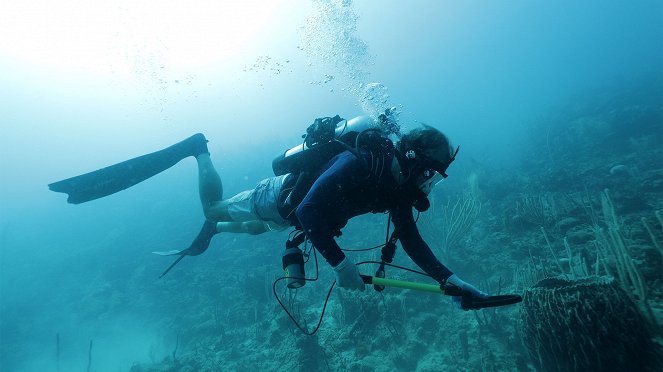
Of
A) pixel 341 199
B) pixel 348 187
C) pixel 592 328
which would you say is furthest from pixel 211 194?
pixel 592 328

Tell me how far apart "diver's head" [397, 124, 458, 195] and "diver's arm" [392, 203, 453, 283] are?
527 millimetres

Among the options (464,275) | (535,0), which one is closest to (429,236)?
(464,275)

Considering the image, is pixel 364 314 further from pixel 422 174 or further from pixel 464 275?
pixel 422 174

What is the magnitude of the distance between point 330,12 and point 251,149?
5216 centimetres

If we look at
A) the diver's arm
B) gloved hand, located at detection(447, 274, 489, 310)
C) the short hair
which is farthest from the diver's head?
gloved hand, located at detection(447, 274, 489, 310)

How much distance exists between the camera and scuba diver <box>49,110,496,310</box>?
262 centimetres

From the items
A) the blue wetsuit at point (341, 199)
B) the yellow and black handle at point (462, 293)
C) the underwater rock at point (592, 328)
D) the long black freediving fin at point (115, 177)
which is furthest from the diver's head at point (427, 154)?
the long black freediving fin at point (115, 177)

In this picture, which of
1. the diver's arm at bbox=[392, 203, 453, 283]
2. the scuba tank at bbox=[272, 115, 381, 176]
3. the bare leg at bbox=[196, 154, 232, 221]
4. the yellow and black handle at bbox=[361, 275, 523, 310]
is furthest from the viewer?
the bare leg at bbox=[196, 154, 232, 221]

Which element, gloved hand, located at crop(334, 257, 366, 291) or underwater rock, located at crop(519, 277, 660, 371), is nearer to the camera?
gloved hand, located at crop(334, 257, 366, 291)

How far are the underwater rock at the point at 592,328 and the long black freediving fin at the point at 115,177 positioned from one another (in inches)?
213

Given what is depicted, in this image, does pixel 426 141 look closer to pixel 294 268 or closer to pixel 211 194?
pixel 294 268

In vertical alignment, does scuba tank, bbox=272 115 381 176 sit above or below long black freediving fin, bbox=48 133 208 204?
below

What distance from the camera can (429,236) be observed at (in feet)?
30.5

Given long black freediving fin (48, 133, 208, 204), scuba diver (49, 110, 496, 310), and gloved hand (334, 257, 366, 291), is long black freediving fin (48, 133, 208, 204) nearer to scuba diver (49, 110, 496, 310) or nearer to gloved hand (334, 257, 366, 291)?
scuba diver (49, 110, 496, 310)
